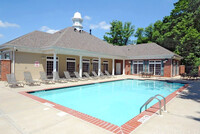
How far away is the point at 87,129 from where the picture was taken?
329cm

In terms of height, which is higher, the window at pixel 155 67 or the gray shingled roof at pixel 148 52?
the gray shingled roof at pixel 148 52

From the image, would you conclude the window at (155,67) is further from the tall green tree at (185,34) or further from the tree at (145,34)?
the tree at (145,34)

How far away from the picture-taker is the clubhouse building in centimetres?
1234

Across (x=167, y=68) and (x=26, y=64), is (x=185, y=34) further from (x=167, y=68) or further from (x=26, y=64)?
(x=26, y=64)

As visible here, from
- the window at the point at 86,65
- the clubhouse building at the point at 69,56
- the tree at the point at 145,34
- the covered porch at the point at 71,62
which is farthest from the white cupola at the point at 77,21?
the tree at the point at 145,34

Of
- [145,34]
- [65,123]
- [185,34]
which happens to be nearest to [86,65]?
[65,123]

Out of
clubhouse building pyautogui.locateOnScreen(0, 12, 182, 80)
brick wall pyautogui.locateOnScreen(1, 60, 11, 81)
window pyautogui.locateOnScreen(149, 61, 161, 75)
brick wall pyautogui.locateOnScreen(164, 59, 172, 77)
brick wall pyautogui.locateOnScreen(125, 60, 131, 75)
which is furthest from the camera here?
brick wall pyautogui.locateOnScreen(125, 60, 131, 75)

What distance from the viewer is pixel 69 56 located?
1638 cm

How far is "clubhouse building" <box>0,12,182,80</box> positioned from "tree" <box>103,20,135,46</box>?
15.4m

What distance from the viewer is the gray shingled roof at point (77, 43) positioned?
13.3m

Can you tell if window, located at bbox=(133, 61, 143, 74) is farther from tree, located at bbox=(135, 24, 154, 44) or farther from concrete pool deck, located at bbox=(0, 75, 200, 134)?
concrete pool deck, located at bbox=(0, 75, 200, 134)

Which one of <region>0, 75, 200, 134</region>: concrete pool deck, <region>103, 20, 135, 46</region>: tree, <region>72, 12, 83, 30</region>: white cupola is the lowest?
<region>0, 75, 200, 134</region>: concrete pool deck

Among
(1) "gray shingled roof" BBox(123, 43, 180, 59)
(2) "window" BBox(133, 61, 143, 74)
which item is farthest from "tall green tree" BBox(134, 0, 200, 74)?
(2) "window" BBox(133, 61, 143, 74)

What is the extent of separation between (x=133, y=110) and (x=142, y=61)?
15.8 metres
